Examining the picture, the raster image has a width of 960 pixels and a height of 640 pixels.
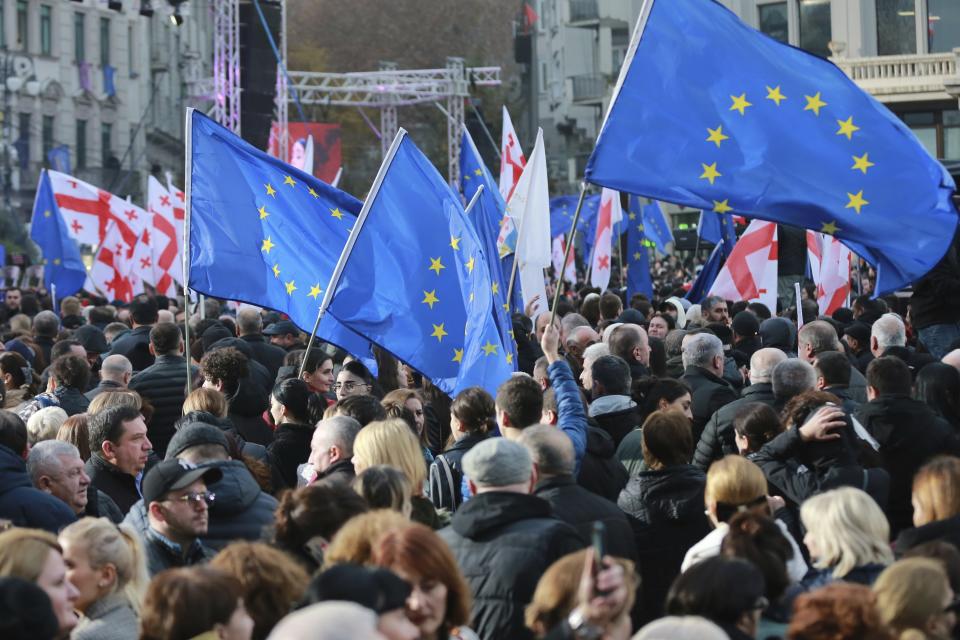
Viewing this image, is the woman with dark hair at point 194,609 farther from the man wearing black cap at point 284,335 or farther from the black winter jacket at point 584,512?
the man wearing black cap at point 284,335

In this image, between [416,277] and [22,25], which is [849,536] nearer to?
[416,277]

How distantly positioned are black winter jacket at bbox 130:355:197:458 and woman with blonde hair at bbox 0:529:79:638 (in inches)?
220

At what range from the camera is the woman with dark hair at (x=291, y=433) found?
8.95m

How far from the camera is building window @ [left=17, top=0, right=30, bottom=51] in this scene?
5122cm

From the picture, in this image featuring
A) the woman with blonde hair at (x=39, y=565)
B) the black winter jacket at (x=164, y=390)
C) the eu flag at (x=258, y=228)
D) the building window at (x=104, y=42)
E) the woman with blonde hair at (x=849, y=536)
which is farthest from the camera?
the building window at (x=104, y=42)

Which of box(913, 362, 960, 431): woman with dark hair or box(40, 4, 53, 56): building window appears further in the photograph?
box(40, 4, 53, 56): building window

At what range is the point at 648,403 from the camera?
366 inches

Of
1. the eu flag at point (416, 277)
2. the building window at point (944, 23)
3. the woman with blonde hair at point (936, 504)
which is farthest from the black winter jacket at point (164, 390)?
the building window at point (944, 23)

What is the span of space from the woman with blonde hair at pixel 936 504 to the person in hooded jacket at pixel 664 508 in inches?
46.5

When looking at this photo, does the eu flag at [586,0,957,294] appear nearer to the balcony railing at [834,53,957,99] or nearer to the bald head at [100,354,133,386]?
the bald head at [100,354,133,386]

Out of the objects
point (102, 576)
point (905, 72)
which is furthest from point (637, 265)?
point (905, 72)

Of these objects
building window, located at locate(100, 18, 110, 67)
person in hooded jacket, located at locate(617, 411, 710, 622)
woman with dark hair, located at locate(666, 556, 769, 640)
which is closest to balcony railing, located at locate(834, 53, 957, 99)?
building window, located at locate(100, 18, 110, 67)

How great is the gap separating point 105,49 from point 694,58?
164 feet

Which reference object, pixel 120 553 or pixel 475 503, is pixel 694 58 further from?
pixel 120 553
